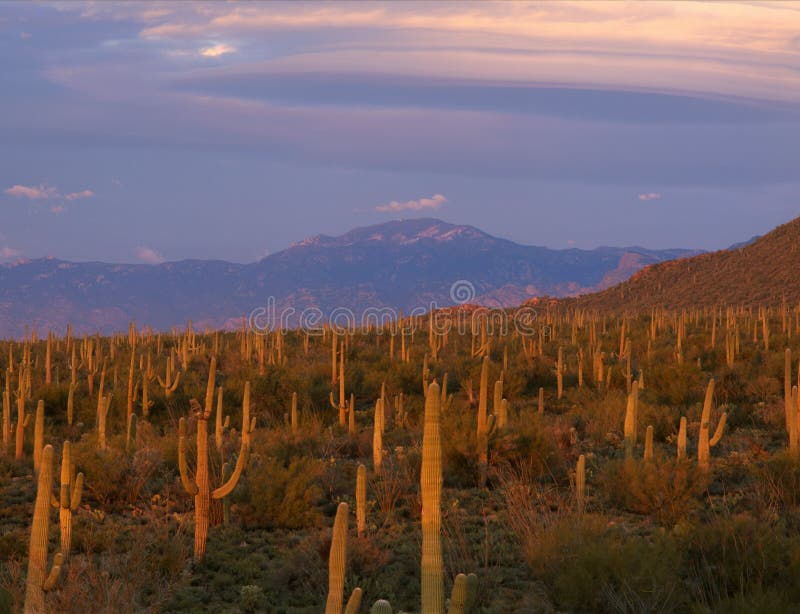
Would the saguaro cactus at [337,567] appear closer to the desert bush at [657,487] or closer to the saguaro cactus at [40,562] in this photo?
the saguaro cactus at [40,562]

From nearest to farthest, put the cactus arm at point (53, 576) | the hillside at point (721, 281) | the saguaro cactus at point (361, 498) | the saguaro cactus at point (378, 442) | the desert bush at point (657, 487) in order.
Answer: the cactus arm at point (53, 576)
the saguaro cactus at point (361, 498)
the desert bush at point (657, 487)
the saguaro cactus at point (378, 442)
the hillside at point (721, 281)

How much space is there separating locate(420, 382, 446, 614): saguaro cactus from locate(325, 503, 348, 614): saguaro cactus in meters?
0.55

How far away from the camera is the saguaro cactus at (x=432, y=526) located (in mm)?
6047

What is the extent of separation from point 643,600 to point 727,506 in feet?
13.1

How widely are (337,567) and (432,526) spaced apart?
683 millimetres

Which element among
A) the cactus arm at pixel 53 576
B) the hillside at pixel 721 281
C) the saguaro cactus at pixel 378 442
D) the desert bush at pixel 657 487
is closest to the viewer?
the cactus arm at pixel 53 576

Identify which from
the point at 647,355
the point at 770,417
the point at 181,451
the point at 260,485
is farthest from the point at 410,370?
the point at 181,451

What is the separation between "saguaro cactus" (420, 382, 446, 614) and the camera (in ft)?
19.8

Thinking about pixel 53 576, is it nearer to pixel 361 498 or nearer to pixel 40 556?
pixel 40 556

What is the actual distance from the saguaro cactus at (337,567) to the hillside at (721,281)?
175 ft

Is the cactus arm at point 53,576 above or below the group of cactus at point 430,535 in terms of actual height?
below

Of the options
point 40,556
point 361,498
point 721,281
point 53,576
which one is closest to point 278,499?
point 361,498

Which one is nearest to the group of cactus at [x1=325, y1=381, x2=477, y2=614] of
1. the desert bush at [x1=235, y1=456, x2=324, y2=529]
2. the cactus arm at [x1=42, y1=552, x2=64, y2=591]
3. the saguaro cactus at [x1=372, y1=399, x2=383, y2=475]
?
the cactus arm at [x1=42, y1=552, x2=64, y2=591]

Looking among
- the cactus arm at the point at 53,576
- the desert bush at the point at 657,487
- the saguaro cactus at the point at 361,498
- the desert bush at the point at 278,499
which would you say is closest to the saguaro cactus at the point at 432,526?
the cactus arm at the point at 53,576
